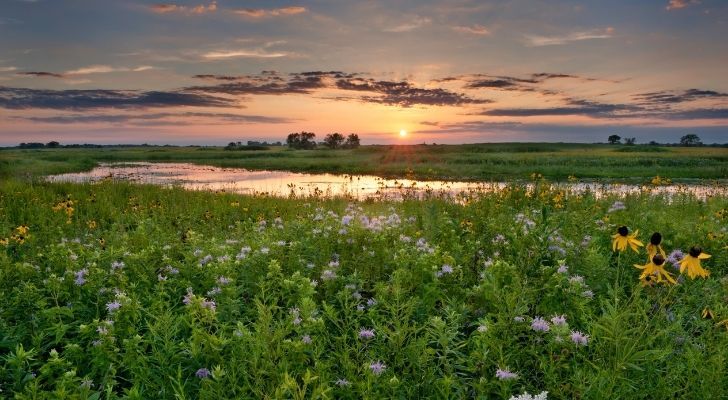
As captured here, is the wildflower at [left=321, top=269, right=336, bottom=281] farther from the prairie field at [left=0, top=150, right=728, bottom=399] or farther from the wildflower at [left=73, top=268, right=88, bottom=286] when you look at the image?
the wildflower at [left=73, top=268, right=88, bottom=286]

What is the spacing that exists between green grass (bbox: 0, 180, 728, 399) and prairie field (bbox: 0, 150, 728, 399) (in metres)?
0.02

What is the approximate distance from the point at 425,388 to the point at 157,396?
5.10 feet

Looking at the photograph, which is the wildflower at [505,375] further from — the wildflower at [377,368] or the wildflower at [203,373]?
the wildflower at [203,373]

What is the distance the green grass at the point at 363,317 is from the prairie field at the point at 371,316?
0.07 ft

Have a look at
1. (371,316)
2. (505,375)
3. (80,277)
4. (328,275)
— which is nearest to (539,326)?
(505,375)

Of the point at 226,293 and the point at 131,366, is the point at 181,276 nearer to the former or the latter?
the point at 226,293

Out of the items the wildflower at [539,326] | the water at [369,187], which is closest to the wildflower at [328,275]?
the wildflower at [539,326]

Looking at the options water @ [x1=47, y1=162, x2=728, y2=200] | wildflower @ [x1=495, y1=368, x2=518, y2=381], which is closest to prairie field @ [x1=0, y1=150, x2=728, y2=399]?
wildflower @ [x1=495, y1=368, x2=518, y2=381]

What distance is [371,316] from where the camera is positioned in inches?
132

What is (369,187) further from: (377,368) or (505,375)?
(505,375)

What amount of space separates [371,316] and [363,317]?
33 cm

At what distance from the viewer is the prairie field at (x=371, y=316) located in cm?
261

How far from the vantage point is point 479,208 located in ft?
31.9

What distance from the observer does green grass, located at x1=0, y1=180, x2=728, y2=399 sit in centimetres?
261
